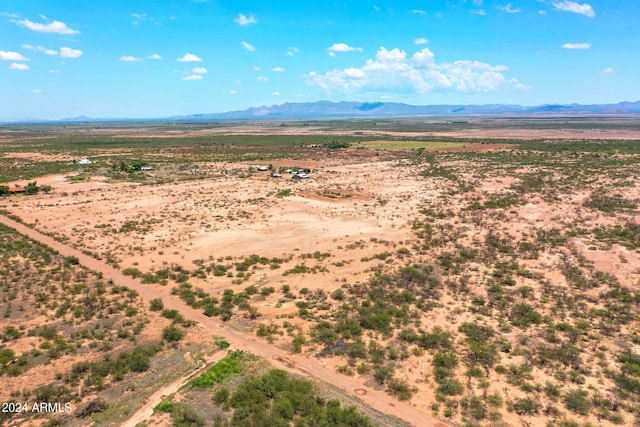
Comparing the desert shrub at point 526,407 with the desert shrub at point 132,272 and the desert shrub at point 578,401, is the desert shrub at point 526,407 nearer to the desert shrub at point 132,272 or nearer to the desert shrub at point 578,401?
the desert shrub at point 578,401

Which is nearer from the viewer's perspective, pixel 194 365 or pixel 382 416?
pixel 382 416

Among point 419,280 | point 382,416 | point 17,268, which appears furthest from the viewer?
point 17,268

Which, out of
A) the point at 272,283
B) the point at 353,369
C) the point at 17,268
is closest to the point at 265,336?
the point at 353,369

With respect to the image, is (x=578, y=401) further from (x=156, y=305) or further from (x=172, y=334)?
(x=156, y=305)

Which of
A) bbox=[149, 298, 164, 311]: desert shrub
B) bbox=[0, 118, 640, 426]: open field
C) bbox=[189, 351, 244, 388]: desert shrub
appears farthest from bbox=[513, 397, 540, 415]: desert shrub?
bbox=[149, 298, 164, 311]: desert shrub

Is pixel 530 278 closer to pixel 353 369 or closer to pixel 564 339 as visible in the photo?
pixel 564 339

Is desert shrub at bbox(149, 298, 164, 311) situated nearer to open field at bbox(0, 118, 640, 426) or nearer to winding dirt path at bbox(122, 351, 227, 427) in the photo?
open field at bbox(0, 118, 640, 426)

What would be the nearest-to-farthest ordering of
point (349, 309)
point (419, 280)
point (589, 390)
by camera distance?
point (589, 390) < point (349, 309) < point (419, 280)
